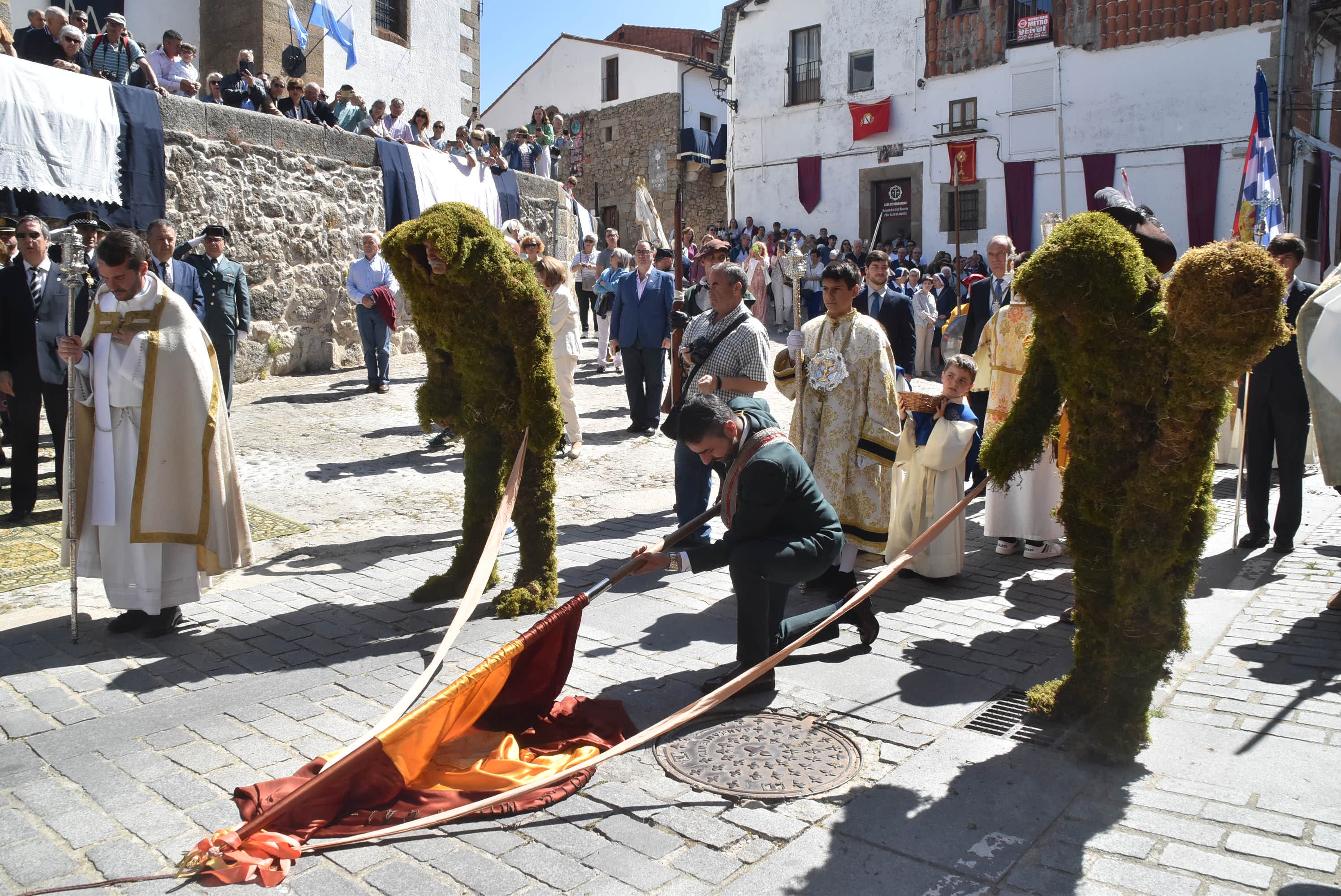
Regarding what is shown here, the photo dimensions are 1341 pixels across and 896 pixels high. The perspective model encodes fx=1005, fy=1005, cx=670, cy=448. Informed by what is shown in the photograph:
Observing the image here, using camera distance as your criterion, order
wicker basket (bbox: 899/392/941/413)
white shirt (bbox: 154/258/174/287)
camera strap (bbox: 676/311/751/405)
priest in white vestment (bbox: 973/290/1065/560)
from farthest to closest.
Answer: white shirt (bbox: 154/258/174/287) → priest in white vestment (bbox: 973/290/1065/560) → wicker basket (bbox: 899/392/941/413) → camera strap (bbox: 676/311/751/405)

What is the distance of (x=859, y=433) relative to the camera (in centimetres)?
600

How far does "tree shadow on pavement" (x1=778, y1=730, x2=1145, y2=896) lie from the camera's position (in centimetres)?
303

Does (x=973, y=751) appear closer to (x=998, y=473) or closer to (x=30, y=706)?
(x=998, y=473)

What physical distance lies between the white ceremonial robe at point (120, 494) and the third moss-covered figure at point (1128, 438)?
4.26 meters

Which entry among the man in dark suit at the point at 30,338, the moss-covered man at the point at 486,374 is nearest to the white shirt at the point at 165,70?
the man in dark suit at the point at 30,338

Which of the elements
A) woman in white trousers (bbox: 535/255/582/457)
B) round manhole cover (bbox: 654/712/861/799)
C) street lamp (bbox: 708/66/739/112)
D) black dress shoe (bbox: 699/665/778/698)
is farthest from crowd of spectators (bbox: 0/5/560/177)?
street lamp (bbox: 708/66/739/112)

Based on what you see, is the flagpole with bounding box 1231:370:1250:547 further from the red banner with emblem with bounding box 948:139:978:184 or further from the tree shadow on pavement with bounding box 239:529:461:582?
the red banner with emblem with bounding box 948:139:978:184

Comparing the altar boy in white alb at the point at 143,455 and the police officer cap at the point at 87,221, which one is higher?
the police officer cap at the point at 87,221

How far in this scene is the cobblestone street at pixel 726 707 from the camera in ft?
10.1

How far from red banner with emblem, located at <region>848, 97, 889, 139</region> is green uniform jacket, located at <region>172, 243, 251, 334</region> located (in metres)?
22.3

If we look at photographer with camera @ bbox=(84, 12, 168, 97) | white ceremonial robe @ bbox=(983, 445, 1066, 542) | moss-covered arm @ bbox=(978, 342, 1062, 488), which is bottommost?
white ceremonial robe @ bbox=(983, 445, 1066, 542)

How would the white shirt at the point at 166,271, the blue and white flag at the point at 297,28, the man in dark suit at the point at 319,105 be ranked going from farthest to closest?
the blue and white flag at the point at 297,28
the man in dark suit at the point at 319,105
the white shirt at the point at 166,271

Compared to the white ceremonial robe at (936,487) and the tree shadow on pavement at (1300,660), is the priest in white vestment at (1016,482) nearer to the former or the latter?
the white ceremonial robe at (936,487)

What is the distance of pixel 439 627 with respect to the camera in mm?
5312
